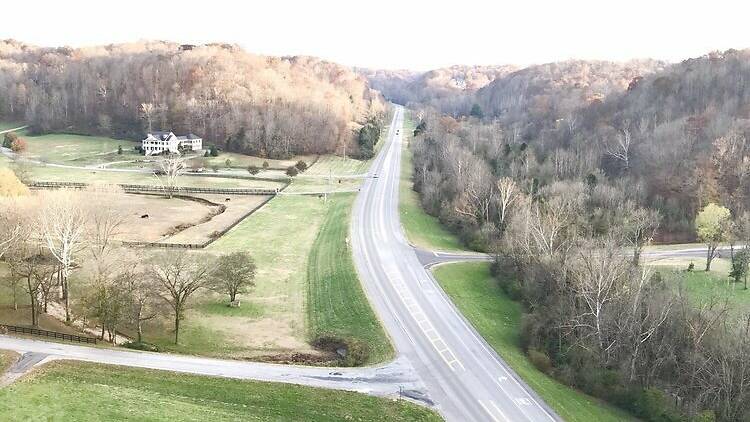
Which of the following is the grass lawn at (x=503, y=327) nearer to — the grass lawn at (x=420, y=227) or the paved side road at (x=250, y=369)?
the paved side road at (x=250, y=369)

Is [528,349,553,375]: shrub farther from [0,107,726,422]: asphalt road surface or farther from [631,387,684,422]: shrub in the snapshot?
[631,387,684,422]: shrub

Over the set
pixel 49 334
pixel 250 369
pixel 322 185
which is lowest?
pixel 250 369

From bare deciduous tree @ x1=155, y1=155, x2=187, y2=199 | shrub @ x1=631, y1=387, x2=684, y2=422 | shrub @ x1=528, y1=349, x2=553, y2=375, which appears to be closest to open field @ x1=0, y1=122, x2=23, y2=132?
bare deciduous tree @ x1=155, y1=155, x2=187, y2=199

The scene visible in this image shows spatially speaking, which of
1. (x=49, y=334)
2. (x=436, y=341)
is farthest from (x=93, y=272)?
(x=436, y=341)

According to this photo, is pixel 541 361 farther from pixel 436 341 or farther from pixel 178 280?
pixel 178 280

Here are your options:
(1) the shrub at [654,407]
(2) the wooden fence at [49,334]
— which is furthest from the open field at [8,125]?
(1) the shrub at [654,407]

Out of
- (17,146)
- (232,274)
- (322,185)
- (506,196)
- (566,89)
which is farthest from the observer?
(566,89)

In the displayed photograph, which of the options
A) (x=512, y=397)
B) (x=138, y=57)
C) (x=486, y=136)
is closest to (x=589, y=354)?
(x=512, y=397)
